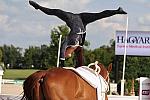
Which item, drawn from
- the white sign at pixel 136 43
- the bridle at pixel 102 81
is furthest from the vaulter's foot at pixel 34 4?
the white sign at pixel 136 43

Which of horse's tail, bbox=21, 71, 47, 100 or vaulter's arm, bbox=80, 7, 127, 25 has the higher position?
vaulter's arm, bbox=80, 7, 127, 25

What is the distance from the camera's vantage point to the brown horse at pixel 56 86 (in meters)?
5.63

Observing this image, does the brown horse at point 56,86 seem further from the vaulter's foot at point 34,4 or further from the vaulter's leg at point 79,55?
the vaulter's foot at point 34,4

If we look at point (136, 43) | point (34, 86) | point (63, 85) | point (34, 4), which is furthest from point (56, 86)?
point (136, 43)

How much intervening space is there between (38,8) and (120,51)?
98.5 ft

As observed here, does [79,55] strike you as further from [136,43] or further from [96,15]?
[136,43]

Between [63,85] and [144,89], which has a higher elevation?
[63,85]

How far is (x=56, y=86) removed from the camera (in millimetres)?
5629

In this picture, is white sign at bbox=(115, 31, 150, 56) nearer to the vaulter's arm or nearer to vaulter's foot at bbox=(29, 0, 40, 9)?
vaulter's foot at bbox=(29, 0, 40, 9)

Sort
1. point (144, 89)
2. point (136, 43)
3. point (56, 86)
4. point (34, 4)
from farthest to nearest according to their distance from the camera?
point (136, 43) < point (144, 89) < point (34, 4) < point (56, 86)

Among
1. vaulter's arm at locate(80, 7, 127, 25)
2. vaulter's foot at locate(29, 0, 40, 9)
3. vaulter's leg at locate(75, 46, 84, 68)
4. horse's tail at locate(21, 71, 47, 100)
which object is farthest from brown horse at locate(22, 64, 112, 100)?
vaulter's foot at locate(29, 0, 40, 9)

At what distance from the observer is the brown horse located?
5633 millimetres

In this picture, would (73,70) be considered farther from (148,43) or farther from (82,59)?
(148,43)

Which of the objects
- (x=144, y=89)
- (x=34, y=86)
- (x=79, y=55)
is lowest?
(x=144, y=89)
